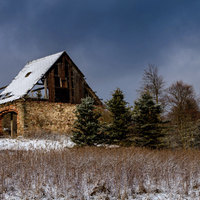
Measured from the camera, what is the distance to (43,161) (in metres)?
7.38

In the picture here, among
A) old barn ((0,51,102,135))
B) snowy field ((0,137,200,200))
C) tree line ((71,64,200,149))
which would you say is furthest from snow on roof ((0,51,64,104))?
snowy field ((0,137,200,200))

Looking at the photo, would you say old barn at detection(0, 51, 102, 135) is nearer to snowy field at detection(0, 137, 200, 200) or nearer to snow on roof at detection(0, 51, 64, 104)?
snow on roof at detection(0, 51, 64, 104)

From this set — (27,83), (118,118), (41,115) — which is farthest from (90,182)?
(27,83)

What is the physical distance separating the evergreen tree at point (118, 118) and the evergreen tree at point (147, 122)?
2.12 feet

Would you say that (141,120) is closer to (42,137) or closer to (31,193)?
(42,137)

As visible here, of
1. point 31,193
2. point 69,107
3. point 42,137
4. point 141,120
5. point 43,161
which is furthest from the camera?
point 69,107

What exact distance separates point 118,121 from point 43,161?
707 cm

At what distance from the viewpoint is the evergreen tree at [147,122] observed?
1370cm

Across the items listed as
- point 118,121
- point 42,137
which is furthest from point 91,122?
point 42,137

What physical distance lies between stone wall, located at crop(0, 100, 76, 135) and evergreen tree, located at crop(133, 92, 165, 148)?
691 centimetres

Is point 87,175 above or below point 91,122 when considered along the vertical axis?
below

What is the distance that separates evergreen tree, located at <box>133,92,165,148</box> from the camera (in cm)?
1370

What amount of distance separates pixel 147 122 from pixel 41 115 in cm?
832

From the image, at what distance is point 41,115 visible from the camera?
18.0m
